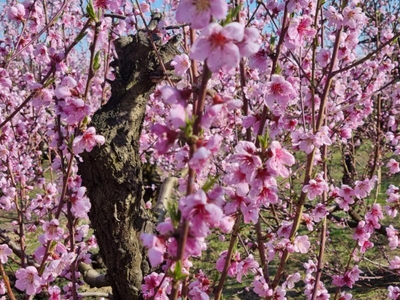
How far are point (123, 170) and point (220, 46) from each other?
233cm

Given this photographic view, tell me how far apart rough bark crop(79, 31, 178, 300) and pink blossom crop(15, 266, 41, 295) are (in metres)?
1.19

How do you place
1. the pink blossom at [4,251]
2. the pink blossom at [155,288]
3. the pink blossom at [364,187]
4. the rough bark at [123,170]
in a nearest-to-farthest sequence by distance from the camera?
the pink blossom at [155,288]
the pink blossom at [4,251]
the pink blossom at [364,187]
the rough bark at [123,170]

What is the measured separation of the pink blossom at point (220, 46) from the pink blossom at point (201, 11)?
4 centimetres

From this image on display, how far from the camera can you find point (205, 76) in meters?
0.99

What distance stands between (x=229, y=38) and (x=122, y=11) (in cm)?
309

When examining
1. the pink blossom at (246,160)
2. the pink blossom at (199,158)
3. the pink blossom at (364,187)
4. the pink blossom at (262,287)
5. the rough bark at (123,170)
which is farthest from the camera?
the rough bark at (123,170)

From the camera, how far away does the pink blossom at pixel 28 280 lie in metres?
1.92

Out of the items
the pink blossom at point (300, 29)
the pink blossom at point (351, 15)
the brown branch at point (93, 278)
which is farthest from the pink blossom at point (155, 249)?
the brown branch at point (93, 278)

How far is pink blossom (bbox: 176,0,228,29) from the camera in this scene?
977 mm

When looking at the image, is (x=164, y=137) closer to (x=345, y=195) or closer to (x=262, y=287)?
(x=262, y=287)

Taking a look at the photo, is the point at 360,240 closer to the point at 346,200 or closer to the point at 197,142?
the point at 346,200

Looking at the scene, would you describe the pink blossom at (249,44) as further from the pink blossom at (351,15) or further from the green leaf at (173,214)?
the pink blossom at (351,15)

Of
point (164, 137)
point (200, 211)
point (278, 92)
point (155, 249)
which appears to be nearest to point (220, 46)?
point (164, 137)

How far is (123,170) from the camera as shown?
126 inches
